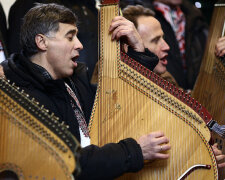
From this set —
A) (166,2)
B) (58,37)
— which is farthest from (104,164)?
(166,2)

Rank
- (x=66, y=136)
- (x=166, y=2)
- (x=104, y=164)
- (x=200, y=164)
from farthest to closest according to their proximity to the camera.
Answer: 1. (x=166, y=2)
2. (x=200, y=164)
3. (x=104, y=164)
4. (x=66, y=136)

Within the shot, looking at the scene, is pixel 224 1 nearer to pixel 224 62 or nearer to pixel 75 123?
pixel 224 62

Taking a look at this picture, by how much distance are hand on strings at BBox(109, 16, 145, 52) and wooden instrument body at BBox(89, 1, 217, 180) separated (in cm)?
18

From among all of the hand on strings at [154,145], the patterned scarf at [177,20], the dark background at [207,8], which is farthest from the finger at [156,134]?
the dark background at [207,8]

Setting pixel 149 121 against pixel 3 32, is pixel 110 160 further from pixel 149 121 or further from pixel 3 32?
pixel 3 32

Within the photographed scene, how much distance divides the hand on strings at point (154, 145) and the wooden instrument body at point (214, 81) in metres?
0.72

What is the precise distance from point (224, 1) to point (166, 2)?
1.13 metres

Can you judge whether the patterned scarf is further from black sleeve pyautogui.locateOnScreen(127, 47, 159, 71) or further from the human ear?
the human ear

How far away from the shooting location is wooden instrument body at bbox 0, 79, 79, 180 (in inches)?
60.7

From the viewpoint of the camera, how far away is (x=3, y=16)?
2.83 metres

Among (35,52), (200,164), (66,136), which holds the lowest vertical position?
(200,164)

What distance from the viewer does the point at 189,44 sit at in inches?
153

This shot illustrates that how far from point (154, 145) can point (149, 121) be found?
15cm

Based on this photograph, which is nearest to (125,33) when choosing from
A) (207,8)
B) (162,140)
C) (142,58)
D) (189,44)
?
(142,58)
